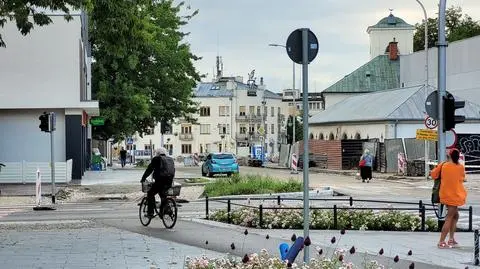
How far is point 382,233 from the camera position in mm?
15734

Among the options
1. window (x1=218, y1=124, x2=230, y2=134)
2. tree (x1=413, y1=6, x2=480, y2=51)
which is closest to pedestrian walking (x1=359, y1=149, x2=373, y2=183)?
tree (x1=413, y1=6, x2=480, y2=51)

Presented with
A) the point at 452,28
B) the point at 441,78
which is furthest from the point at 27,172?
the point at 452,28

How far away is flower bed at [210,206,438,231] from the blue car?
3012cm

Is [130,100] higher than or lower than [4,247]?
higher

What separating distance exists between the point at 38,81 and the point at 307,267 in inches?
1226

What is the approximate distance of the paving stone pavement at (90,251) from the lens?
10.9m

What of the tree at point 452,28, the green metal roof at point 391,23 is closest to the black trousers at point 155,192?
the tree at point 452,28

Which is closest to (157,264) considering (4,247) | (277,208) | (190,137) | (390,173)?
(4,247)

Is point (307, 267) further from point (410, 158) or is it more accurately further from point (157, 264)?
point (410, 158)

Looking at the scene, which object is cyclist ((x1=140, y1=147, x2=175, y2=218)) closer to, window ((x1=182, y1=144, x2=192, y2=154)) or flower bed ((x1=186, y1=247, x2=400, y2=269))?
flower bed ((x1=186, y1=247, x2=400, y2=269))

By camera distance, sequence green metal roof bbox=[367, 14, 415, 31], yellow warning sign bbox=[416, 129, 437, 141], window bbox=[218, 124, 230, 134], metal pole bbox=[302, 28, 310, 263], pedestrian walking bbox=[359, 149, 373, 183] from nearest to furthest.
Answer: metal pole bbox=[302, 28, 310, 263]
yellow warning sign bbox=[416, 129, 437, 141]
pedestrian walking bbox=[359, 149, 373, 183]
green metal roof bbox=[367, 14, 415, 31]
window bbox=[218, 124, 230, 134]

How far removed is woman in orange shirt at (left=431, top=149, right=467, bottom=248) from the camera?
13.4 metres

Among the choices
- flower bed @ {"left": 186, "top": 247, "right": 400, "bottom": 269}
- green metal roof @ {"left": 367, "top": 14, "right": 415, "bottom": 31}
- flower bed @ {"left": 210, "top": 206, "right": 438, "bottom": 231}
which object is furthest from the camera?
green metal roof @ {"left": 367, "top": 14, "right": 415, "bottom": 31}

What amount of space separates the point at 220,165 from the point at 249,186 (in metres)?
19.9
